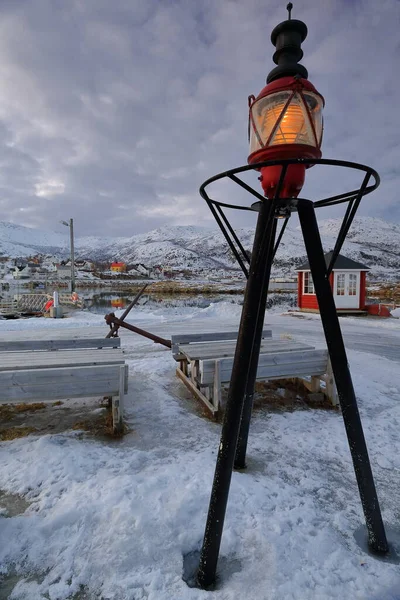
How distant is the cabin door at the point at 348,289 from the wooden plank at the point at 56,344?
50.5ft

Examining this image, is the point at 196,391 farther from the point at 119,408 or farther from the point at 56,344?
the point at 56,344

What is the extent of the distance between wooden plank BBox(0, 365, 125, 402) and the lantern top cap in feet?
10.7

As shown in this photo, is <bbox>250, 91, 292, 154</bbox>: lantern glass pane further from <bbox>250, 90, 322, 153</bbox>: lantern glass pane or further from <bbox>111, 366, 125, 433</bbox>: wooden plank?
<bbox>111, 366, 125, 433</bbox>: wooden plank

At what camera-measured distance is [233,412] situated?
6.73 ft

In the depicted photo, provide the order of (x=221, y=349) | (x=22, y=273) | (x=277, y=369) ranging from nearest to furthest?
(x=277, y=369), (x=221, y=349), (x=22, y=273)

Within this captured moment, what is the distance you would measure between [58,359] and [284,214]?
136 inches

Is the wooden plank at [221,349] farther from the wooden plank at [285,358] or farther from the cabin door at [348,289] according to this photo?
the cabin door at [348,289]

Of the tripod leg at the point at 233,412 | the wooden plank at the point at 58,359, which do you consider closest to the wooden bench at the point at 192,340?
the wooden plank at the point at 58,359

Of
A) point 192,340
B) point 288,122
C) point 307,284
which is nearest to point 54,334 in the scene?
point 192,340

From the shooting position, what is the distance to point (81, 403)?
4.72 meters

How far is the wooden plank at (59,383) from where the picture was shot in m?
3.50

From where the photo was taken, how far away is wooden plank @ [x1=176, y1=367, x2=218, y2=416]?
4302 mm

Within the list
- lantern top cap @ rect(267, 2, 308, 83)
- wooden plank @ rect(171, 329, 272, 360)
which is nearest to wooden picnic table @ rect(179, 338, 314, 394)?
wooden plank @ rect(171, 329, 272, 360)

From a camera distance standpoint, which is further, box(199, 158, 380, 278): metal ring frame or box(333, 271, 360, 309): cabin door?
box(333, 271, 360, 309): cabin door
